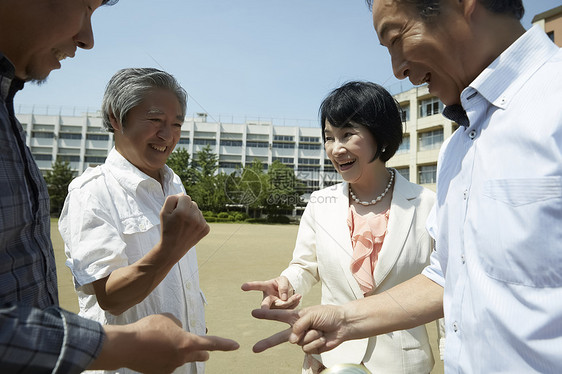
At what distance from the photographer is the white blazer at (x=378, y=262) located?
7.06 ft

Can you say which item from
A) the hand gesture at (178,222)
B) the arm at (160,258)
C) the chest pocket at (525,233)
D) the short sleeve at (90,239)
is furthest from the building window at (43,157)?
the chest pocket at (525,233)

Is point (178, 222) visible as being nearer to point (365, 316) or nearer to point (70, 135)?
point (365, 316)

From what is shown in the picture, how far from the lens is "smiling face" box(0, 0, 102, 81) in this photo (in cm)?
120

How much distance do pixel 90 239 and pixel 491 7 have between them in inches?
81.9

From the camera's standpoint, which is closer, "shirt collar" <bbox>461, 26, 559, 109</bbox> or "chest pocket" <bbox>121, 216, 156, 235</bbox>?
"shirt collar" <bbox>461, 26, 559, 109</bbox>

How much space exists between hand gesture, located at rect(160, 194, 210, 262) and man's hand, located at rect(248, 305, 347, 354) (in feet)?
1.69

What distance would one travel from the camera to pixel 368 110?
8.55ft

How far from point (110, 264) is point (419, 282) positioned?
62.8 inches

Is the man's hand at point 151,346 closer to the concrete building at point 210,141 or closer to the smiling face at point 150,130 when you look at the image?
the smiling face at point 150,130

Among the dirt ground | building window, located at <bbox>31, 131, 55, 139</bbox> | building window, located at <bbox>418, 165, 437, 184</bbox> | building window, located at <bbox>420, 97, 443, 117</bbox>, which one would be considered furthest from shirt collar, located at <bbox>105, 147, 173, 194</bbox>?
building window, located at <bbox>31, 131, 55, 139</bbox>

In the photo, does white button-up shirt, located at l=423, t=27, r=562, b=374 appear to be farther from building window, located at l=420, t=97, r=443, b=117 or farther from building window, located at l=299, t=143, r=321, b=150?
building window, located at l=299, t=143, r=321, b=150

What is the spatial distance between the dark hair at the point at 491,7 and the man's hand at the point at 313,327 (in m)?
1.44

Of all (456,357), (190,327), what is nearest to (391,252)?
(456,357)

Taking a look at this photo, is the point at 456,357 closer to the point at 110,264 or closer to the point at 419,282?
the point at 419,282
